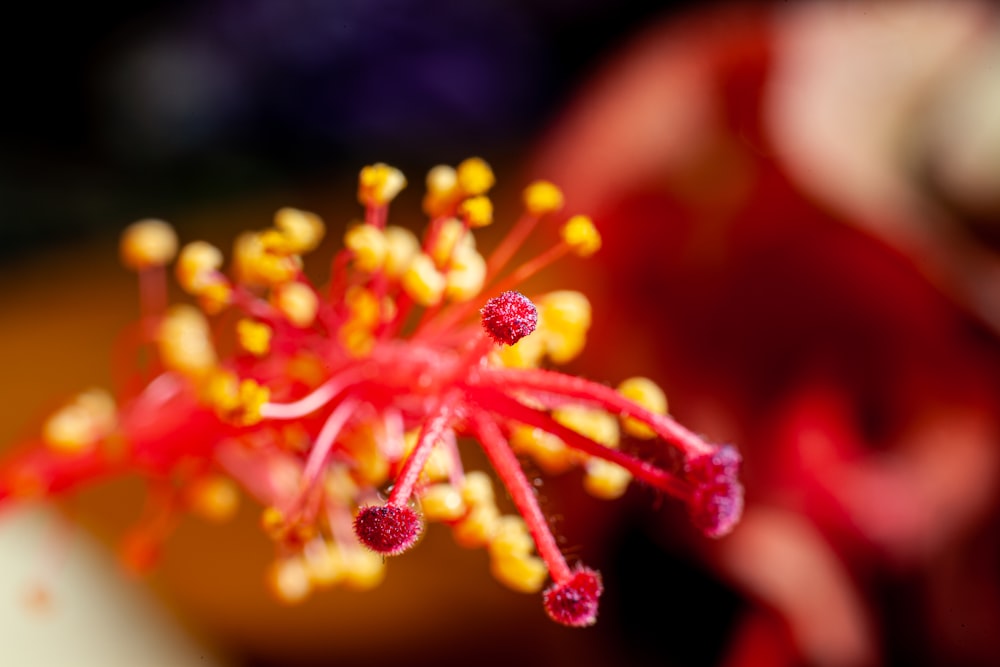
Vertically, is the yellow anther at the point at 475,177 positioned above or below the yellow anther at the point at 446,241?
above

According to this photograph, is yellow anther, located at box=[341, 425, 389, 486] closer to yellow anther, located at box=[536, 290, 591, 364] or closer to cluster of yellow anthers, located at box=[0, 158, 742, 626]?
cluster of yellow anthers, located at box=[0, 158, 742, 626]

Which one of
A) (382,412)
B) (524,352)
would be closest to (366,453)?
(382,412)

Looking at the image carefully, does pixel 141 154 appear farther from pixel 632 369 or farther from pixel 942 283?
pixel 942 283

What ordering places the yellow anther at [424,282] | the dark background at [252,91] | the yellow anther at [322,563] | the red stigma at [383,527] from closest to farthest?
1. the red stigma at [383,527]
2. the yellow anther at [424,282]
3. the yellow anther at [322,563]
4. the dark background at [252,91]

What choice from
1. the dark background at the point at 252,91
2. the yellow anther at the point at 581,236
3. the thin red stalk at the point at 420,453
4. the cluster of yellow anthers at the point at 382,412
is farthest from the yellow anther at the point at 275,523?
the dark background at the point at 252,91

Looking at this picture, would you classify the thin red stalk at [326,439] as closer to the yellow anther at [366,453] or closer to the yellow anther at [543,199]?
the yellow anther at [366,453]

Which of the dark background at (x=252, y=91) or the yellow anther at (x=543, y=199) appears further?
the dark background at (x=252, y=91)

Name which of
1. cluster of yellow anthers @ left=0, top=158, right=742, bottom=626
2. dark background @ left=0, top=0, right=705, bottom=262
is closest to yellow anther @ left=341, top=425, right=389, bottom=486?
cluster of yellow anthers @ left=0, top=158, right=742, bottom=626
